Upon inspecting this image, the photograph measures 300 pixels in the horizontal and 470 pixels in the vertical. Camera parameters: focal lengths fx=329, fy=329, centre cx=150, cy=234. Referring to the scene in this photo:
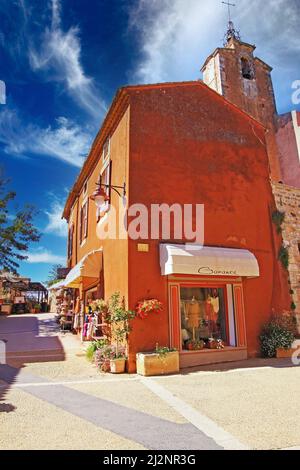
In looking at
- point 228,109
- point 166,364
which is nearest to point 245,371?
point 166,364

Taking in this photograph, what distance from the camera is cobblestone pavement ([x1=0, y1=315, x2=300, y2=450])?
429 cm

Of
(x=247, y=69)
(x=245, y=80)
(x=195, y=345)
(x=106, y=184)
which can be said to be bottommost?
(x=195, y=345)

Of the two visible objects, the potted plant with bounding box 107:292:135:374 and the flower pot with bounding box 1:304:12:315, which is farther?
the flower pot with bounding box 1:304:12:315

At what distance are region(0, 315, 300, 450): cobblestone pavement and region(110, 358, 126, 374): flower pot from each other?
39 centimetres

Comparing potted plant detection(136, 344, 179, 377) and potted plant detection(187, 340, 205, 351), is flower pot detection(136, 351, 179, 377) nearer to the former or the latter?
potted plant detection(136, 344, 179, 377)

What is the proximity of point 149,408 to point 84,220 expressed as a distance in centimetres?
1204

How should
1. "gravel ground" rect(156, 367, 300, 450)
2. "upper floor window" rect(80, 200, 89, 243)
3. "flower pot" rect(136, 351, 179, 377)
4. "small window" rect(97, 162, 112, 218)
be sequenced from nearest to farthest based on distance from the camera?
"gravel ground" rect(156, 367, 300, 450) < "flower pot" rect(136, 351, 179, 377) < "small window" rect(97, 162, 112, 218) < "upper floor window" rect(80, 200, 89, 243)

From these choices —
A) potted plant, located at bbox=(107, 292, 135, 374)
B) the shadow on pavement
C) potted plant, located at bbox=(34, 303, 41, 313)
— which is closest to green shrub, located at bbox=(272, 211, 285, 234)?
the shadow on pavement

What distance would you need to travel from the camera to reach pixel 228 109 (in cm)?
1302

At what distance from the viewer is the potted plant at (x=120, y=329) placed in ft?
29.2

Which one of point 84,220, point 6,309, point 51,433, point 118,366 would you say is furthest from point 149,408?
point 6,309

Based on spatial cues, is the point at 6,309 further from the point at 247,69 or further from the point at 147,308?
the point at 247,69

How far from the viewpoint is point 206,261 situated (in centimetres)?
1001

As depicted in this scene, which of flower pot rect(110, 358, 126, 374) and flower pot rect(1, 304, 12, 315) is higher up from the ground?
flower pot rect(1, 304, 12, 315)
